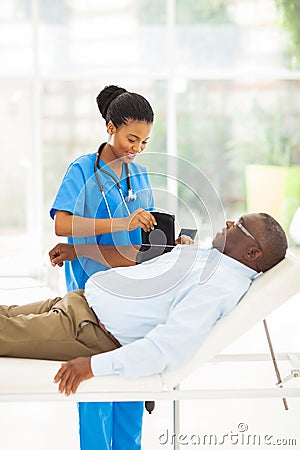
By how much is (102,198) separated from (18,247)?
3.61 m

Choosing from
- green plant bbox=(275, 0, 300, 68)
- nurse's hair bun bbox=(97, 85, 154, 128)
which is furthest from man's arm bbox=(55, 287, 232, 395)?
green plant bbox=(275, 0, 300, 68)

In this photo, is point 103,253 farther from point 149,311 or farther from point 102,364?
point 102,364

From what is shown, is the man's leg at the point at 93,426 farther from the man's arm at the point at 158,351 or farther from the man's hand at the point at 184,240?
the man's hand at the point at 184,240

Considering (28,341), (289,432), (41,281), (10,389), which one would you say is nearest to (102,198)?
(28,341)

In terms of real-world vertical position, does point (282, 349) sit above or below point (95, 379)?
below

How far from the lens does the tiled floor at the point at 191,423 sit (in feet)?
8.68

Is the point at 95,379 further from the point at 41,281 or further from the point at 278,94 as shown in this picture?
the point at 278,94

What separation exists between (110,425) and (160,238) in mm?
574

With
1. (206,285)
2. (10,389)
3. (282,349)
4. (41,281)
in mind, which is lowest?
(282,349)

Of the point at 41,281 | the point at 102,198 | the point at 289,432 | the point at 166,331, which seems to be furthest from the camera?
the point at 41,281

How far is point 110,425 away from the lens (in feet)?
7.39

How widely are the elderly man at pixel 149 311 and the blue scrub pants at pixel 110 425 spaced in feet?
0.82

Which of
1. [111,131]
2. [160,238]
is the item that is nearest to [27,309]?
[160,238]

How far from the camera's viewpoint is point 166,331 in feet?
6.10
